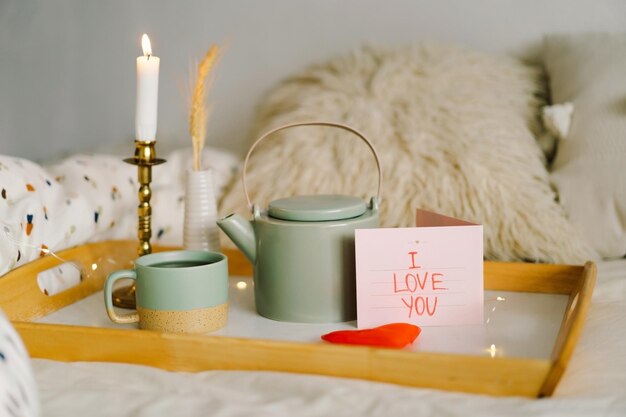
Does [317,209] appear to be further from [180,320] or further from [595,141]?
[595,141]

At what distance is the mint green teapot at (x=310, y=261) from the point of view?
937mm

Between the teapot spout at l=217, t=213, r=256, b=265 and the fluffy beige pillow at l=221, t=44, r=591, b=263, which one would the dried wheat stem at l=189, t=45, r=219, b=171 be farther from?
the fluffy beige pillow at l=221, t=44, r=591, b=263

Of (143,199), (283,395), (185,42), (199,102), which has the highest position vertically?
(185,42)

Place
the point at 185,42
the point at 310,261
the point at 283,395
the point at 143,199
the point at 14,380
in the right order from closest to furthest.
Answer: the point at 14,380 → the point at 283,395 → the point at 310,261 → the point at 143,199 → the point at 185,42

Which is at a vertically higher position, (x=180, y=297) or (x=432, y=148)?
(x=432, y=148)

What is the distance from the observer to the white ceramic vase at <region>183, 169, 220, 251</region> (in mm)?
1099

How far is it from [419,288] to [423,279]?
0.5 inches

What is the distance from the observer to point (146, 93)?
3.29 feet

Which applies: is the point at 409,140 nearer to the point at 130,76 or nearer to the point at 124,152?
the point at 124,152

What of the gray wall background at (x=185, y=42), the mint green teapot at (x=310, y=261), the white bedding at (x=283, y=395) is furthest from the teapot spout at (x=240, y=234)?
the gray wall background at (x=185, y=42)

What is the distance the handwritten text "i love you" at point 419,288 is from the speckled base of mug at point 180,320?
0.79 feet

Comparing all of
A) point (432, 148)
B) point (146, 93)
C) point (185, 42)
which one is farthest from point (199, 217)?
point (185, 42)

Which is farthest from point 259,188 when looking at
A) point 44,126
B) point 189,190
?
point 44,126

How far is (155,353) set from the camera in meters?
0.80
